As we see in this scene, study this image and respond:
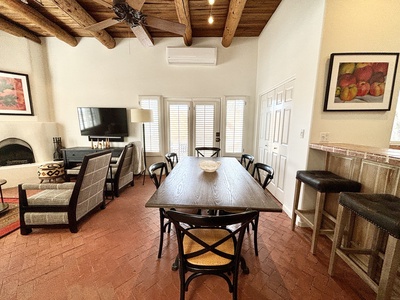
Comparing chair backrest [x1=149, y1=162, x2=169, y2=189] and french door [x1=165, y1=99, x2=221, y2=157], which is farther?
french door [x1=165, y1=99, x2=221, y2=157]

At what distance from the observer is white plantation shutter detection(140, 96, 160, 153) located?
13.3ft

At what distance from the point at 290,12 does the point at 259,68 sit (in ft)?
4.47

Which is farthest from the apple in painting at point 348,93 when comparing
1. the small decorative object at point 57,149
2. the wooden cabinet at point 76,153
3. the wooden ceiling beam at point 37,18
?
the small decorative object at point 57,149

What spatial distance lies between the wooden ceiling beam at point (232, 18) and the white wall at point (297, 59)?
724 mm

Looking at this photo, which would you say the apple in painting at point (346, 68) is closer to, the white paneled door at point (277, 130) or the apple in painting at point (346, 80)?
the apple in painting at point (346, 80)

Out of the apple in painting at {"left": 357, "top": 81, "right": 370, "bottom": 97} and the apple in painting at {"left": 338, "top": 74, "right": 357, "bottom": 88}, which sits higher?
the apple in painting at {"left": 338, "top": 74, "right": 357, "bottom": 88}

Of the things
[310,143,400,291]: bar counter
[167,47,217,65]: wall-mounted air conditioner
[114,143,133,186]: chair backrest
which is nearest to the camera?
[310,143,400,291]: bar counter

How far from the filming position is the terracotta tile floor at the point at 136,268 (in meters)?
1.33

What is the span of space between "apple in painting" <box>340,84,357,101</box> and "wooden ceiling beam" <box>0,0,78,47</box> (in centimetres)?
505

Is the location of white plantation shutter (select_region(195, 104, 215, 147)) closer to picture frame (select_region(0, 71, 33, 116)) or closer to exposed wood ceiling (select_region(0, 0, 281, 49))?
exposed wood ceiling (select_region(0, 0, 281, 49))

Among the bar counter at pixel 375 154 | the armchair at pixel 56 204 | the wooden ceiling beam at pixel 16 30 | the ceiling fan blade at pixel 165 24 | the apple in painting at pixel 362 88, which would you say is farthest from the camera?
the wooden ceiling beam at pixel 16 30

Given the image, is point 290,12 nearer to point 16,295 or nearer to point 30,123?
point 16,295

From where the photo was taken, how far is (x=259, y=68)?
3787 millimetres

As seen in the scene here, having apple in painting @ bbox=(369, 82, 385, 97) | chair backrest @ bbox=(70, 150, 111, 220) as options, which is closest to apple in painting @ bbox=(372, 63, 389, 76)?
apple in painting @ bbox=(369, 82, 385, 97)
